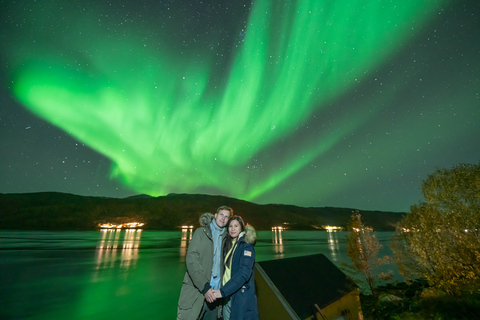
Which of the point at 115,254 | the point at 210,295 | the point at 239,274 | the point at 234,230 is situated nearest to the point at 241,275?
the point at 239,274

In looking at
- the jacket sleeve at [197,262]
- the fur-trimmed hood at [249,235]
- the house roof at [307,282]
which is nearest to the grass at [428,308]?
the house roof at [307,282]

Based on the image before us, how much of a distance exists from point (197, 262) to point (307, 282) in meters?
6.00

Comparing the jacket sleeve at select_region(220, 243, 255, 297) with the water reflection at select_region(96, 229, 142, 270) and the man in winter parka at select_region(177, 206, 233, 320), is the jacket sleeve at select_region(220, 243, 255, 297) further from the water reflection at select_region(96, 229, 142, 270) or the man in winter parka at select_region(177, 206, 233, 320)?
the water reflection at select_region(96, 229, 142, 270)

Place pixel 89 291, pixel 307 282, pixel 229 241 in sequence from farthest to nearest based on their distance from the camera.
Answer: pixel 89 291, pixel 307 282, pixel 229 241

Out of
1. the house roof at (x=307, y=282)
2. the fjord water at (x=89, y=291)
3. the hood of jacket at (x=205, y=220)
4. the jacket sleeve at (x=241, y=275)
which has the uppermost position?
the hood of jacket at (x=205, y=220)

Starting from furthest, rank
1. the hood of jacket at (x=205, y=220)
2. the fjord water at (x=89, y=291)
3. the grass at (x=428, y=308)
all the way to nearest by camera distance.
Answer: the fjord water at (x=89, y=291), the grass at (x=428, y=308), the hood of jacket at (x=205, y=220)

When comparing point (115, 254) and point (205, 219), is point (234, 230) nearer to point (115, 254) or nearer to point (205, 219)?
point (205, 219)

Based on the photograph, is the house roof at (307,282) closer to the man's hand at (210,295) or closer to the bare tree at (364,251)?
the man's hand at (210,295)

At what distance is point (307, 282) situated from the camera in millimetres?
8625

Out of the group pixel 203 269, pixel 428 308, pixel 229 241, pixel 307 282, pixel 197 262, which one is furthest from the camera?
pixel 428 308

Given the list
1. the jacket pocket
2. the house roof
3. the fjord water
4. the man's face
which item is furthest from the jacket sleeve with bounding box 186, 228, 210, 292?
the fjord water

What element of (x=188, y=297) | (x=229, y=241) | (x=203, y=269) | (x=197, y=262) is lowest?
(x=188, y=297)

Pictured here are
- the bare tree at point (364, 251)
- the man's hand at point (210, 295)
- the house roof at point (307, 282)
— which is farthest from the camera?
the bare tree at point (364, 251)

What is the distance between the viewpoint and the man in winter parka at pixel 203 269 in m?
4.14
